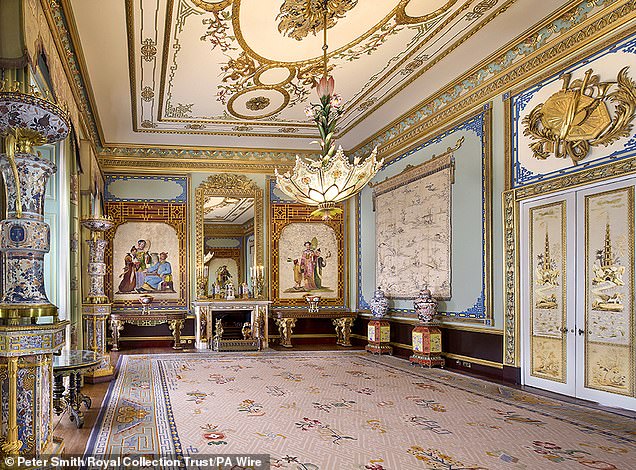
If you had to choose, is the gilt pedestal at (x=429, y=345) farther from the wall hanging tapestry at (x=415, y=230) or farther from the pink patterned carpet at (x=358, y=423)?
the pink patterned carpet at (x=358, y=423)

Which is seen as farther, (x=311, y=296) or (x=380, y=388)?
(x=311, y=296)

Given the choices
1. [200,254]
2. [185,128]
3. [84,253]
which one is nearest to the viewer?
[84,253]

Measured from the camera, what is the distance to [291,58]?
773 centimetres

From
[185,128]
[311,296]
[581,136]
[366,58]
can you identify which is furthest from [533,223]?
[185,128]

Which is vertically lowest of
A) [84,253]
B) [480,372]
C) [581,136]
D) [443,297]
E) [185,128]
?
[480,372]

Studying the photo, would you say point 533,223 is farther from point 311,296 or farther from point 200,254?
point 200,254

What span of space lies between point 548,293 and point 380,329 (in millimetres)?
3976

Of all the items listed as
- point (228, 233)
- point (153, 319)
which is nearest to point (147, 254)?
point (153, 319)

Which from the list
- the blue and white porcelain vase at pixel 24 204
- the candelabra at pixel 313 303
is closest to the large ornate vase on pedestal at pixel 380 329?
the candelabra at pixel 313 303

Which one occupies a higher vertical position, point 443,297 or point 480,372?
point 443,297

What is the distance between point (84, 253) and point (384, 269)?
526cm

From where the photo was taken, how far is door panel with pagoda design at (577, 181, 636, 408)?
5.53m

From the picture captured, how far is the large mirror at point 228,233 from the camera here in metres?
11.9

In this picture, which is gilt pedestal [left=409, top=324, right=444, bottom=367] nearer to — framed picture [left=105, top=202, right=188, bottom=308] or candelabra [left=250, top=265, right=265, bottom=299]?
candelabra [left=250, top=265, right=265, bottom=299]
